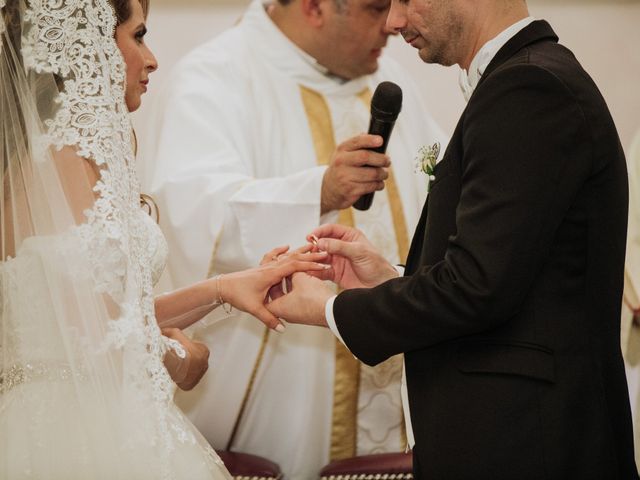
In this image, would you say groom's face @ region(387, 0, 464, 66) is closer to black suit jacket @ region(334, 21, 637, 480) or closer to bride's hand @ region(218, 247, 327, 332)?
black suit jacket @ region(334, 21, 637, 480)

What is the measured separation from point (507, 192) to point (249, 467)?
1.80m

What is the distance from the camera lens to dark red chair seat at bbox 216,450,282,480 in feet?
11.5

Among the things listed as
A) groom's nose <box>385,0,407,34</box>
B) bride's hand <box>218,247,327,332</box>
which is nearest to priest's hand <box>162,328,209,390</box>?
bride's hand <box>218,247,327,332</box>

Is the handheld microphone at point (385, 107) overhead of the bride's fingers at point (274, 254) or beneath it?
overhead

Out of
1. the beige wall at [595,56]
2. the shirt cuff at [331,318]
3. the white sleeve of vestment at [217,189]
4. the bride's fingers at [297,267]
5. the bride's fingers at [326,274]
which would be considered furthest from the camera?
the beige wall at [595,56]

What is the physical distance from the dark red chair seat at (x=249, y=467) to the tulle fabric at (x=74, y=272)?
1189 millimetres

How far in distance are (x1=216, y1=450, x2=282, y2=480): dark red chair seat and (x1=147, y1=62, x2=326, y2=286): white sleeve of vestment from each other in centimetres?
72

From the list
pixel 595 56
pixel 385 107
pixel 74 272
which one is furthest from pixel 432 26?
pixel 595 56

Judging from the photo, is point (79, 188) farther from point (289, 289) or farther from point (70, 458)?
point (289, 289)

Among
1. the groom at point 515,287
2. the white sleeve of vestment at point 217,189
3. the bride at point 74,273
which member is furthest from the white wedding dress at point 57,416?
the white sleeve of vestment at point 217,189

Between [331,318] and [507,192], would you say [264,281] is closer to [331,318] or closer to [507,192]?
[331,318]

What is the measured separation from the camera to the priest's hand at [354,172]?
3.33 meters

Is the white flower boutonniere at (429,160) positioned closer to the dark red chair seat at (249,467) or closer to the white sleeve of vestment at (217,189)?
the white sleeve of vestment at (217,189)

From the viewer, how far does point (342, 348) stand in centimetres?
407
